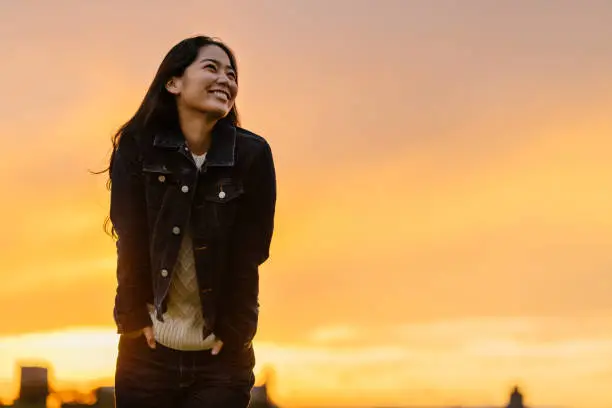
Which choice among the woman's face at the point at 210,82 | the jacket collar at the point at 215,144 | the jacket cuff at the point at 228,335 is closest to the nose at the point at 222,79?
the woman's face at the point at 210,82

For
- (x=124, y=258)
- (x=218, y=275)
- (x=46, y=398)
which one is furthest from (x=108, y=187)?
(x=46, y=398)

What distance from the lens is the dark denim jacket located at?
527 cm

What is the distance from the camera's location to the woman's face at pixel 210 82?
523cm

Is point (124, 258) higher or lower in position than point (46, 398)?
lower

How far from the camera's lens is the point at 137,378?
5328 mm

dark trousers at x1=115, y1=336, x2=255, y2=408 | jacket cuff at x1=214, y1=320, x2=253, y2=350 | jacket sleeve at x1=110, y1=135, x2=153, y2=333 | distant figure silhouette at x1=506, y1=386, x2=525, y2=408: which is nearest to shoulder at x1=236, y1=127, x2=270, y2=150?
jacket sleeve at x1=110, y1=135, x2=153, y2=333

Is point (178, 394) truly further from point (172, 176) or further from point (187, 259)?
point (172, 176)

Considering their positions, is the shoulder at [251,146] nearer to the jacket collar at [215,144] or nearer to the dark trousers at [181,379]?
the jacket collar at [215,144]

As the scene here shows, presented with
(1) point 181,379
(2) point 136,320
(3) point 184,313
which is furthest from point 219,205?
(1) point 181,379

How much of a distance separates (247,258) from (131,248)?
1.83 feet

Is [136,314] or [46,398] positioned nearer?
[136,314]

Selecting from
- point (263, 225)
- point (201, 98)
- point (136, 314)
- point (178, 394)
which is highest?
point (201, 98)

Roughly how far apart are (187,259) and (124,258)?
0.31 metres

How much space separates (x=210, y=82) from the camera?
5234 millimetres
